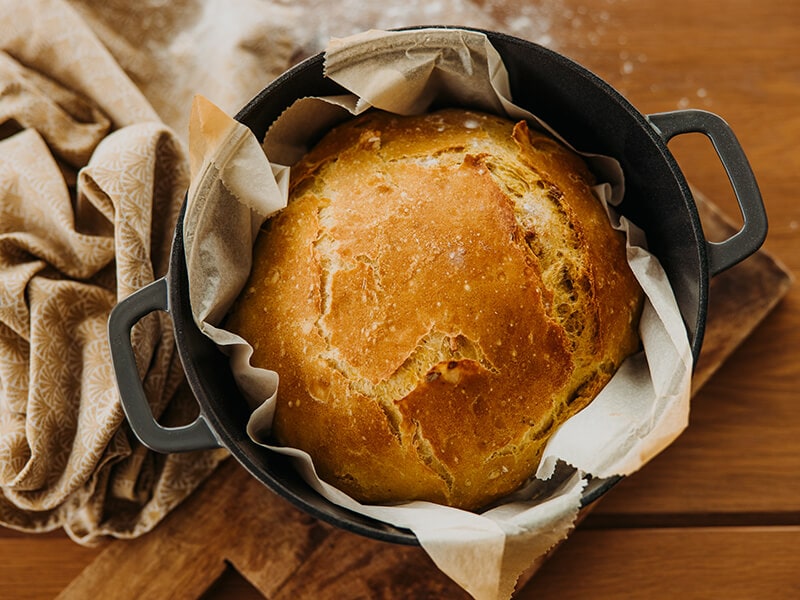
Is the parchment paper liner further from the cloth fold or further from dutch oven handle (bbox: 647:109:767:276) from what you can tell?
the cloth fold

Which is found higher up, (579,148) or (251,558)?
(579,148)

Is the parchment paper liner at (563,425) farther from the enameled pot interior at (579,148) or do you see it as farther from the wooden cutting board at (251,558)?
the wooden cutting board at (251,558)

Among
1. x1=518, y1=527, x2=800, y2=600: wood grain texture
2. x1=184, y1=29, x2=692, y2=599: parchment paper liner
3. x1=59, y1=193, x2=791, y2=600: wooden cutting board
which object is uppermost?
x1=184, y1=29, x2=692, y2=599: parchment paper liner

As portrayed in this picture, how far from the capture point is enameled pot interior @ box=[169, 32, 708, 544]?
0.84 meters

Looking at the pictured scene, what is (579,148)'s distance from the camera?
3.35 ft

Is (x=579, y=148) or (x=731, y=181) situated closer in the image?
(x=731, y=181)

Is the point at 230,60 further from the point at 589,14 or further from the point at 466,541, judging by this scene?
the point at 466,541

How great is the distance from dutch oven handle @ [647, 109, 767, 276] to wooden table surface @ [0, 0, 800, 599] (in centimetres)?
35

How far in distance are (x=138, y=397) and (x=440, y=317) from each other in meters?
0.34

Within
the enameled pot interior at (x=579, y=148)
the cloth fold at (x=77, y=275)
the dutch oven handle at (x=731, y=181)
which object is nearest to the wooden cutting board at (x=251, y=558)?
the cloth fold at (x=77, y=275)

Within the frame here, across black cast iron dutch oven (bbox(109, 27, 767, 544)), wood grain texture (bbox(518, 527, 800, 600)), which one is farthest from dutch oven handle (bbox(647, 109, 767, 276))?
wood grain texture (bbox(518, 527, 800, 600))

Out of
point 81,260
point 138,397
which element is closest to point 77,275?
point 81,260

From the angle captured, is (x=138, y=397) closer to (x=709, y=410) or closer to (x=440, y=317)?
(x=440, y=317)

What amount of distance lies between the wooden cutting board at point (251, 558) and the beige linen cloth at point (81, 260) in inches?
1.5
